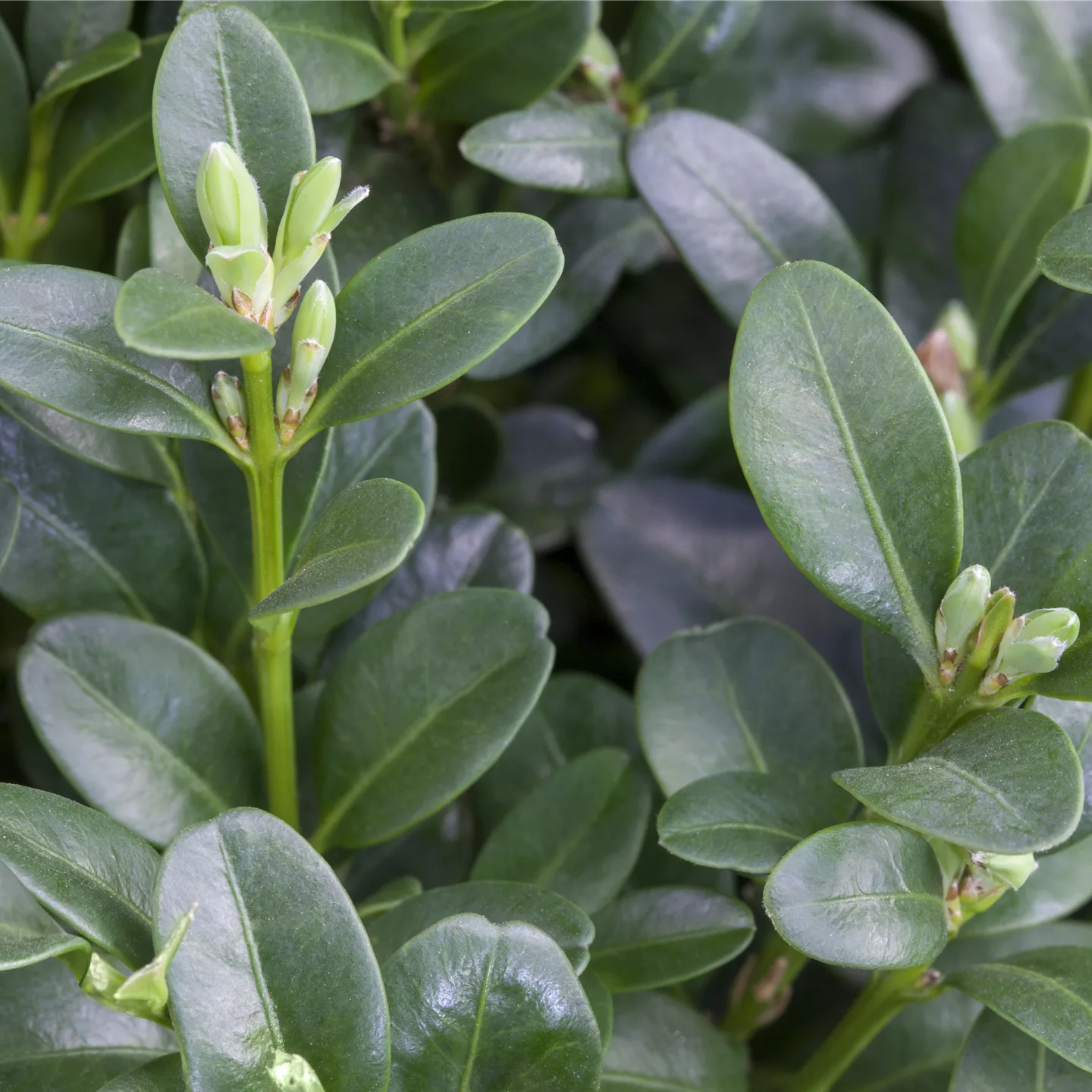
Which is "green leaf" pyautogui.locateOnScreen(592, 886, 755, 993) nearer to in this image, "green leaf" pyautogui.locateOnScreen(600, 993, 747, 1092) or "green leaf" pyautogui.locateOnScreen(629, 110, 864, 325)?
"green leaf" pyautogui.locateOnScreen(600, 993, 747, 1092)

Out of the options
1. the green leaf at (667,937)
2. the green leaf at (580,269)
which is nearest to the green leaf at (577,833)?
the green leaf at (667,937)

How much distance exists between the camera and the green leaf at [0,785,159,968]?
24.6 inches

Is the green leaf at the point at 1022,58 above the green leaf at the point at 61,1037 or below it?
above

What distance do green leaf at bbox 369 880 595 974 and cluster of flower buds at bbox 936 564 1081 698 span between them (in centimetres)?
28

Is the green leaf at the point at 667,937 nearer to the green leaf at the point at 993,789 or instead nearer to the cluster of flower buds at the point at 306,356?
the green leaf at the point at 993,789

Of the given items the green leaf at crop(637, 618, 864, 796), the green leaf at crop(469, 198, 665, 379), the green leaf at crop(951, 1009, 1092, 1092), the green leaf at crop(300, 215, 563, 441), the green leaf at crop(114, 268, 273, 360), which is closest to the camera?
the green leaf at crop(114, 268, 273, 360)

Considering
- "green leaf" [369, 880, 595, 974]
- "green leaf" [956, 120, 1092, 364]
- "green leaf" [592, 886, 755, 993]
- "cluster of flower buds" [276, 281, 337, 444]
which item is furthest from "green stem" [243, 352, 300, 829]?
"green leaf" [956, 120, 1092, 364]

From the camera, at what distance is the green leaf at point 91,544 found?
2.85ft

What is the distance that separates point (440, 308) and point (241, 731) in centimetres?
35

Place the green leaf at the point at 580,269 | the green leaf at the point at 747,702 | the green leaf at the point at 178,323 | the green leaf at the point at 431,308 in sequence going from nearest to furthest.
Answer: the green leaf at the point at 178,323
the green leaf at the point at 431,308
the green leaf at the point at 747,702
the green leaf at the point at 580,269

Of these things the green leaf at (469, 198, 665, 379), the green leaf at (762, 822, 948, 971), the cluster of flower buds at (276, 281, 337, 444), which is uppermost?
the cluster of flower buds at (276, 281, 337, 444)

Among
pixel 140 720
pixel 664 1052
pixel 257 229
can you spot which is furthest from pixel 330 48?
pixel 664 1052

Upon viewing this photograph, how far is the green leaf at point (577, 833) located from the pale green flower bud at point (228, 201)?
0.44 m

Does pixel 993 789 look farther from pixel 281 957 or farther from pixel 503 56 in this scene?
pixel 503 56
